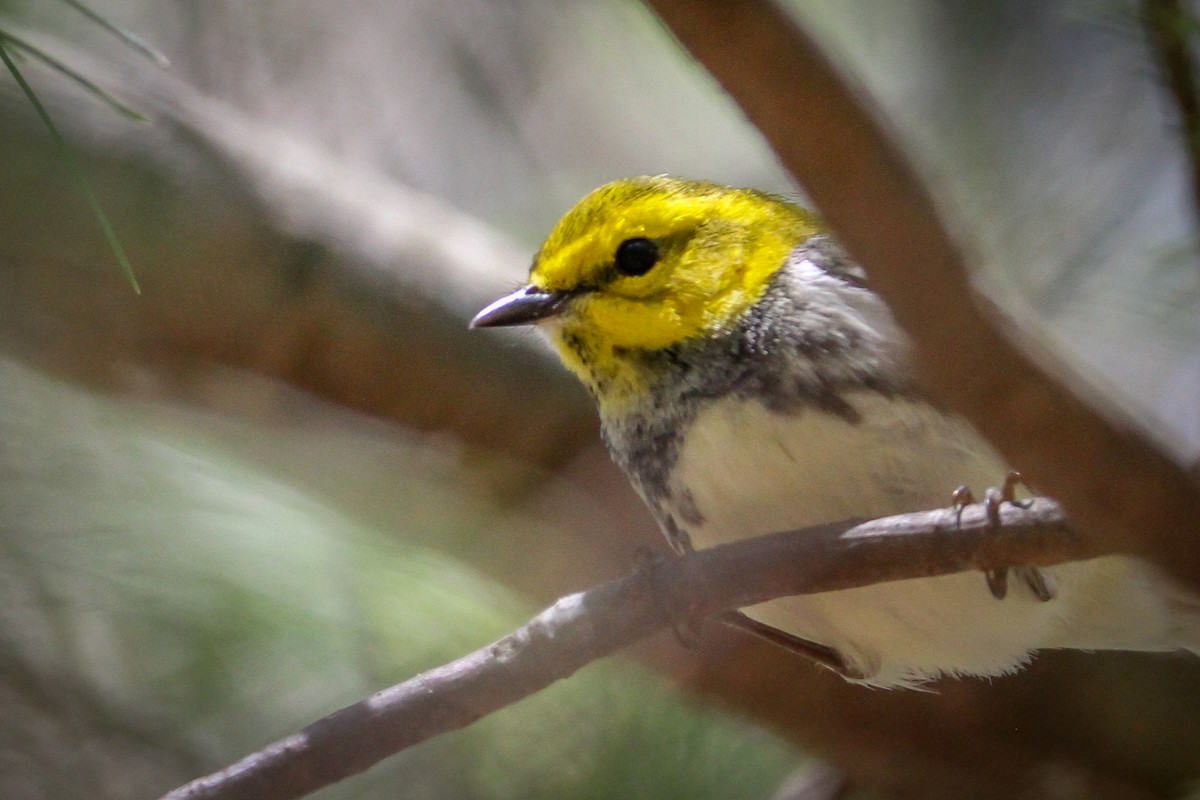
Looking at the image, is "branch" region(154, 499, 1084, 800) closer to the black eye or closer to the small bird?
the small bird

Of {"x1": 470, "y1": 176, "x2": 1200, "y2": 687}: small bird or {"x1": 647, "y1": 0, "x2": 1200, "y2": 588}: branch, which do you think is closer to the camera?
{"x1": 647, "y1": 0, "x2": 1200, "y2": 588}: branch

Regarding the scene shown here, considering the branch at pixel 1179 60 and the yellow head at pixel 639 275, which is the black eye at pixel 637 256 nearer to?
the yellow head at pixel 639 275

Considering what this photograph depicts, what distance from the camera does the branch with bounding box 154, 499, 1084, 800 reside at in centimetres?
78

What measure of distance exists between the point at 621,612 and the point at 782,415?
0.97ft

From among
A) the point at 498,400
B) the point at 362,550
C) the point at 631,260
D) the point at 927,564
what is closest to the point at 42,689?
the point at 362,550

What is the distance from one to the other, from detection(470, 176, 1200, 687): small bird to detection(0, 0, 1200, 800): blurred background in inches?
7.4

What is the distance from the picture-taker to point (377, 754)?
85cm

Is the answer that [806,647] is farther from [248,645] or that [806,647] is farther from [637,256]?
[248,645]

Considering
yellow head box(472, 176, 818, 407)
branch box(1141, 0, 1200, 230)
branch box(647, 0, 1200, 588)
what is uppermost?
yellow head box(472, 176, 818, 407)

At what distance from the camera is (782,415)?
3.63ft

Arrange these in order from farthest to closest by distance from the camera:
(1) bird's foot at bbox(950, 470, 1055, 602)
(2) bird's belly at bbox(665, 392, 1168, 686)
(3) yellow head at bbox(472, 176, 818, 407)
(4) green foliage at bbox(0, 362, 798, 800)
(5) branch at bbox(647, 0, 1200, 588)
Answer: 1. (4) green foliage at bbox(0, 362, 798, 800)
2. (3) yellow head at bbox(472, 176, 818, 407)
3. (2) bird's belly at bbox(665, 392, 1168, 686)
4. (1) bird's foot at bbox(950, 470, 1055, 602)
5. (5) branch at bbox(647, 0, 1200, 588)

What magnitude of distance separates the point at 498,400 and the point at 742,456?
0.67 m

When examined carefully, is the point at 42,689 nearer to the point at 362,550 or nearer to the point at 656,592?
the point at 362,550

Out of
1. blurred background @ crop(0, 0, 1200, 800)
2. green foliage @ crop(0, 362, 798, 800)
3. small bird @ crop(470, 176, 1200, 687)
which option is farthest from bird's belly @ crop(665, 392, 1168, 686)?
green foliage @ crop(0, 362, 798, 800)
